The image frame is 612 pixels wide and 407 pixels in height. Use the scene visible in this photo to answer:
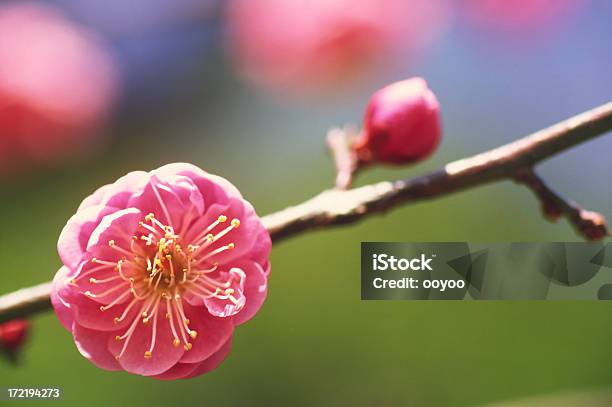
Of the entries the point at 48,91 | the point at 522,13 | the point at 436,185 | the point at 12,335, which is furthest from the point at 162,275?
the point at 522,13

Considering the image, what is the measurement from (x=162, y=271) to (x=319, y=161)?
20.2 inches

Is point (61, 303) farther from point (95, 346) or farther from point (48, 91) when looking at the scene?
point (48, 91)

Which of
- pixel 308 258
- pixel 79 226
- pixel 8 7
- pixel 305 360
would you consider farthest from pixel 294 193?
pixel 8 7

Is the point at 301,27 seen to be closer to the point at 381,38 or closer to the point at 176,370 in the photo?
the point at 381,38

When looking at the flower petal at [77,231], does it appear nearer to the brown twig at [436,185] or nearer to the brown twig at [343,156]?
the brown twig at [436,185]

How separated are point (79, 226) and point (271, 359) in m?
0.52

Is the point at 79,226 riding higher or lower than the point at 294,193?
lower

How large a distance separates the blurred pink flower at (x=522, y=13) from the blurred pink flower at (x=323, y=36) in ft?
0.25

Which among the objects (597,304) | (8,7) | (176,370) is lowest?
(176,370)

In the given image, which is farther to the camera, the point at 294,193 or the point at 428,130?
the point at 294,193

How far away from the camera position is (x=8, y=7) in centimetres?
144

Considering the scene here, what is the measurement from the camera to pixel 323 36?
1.29m

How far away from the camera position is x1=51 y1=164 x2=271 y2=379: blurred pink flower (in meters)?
0.95

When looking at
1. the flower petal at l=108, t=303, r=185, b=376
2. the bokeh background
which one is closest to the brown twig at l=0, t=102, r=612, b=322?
the flower petal at l=108, t=303, r=185, b=376
